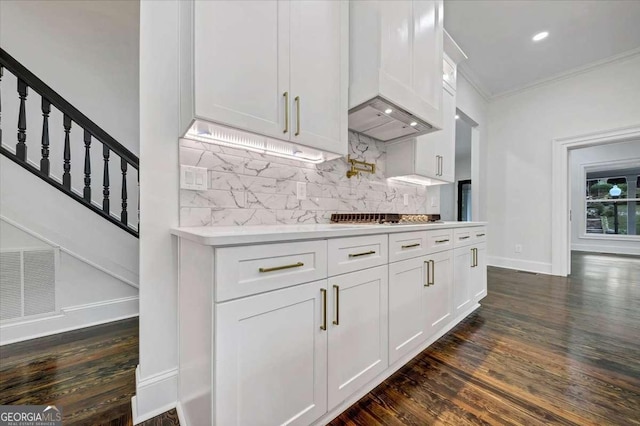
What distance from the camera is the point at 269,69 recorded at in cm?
129

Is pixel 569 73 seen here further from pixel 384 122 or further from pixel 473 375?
pixel 473 375

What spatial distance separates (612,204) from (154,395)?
10258 mm

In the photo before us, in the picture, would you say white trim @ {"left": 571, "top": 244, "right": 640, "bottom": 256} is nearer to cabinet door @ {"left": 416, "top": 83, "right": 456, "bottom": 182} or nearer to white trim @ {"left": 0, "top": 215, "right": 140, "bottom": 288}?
cabinet door @ {"left": 416, "top": 83, "right": 456, "bottom": 182}

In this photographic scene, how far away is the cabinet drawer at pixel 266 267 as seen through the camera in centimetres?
85

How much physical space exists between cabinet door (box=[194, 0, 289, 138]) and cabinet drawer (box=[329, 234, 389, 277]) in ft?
2.19

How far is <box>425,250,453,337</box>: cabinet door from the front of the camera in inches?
70.7

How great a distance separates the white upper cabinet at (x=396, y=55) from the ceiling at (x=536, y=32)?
119 centimetres

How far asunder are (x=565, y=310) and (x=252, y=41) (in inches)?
142

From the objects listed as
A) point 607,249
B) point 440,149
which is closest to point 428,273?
point 440,149

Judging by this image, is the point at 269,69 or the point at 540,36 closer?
the point at 269,69

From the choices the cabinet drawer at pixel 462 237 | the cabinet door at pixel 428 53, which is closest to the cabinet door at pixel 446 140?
the cabinet door at pixel 428 53

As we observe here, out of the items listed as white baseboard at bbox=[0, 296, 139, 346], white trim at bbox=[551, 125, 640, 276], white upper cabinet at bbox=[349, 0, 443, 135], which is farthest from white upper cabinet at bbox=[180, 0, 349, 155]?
white trim at bbox=[551, 125, 640, 276]

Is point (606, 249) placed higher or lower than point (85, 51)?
lower

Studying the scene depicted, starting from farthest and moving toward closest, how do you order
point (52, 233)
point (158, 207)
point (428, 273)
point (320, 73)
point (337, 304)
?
point (52, 233) → point (428, 273) → point (320, 73) → point (158, 207) → point (337, 304)
